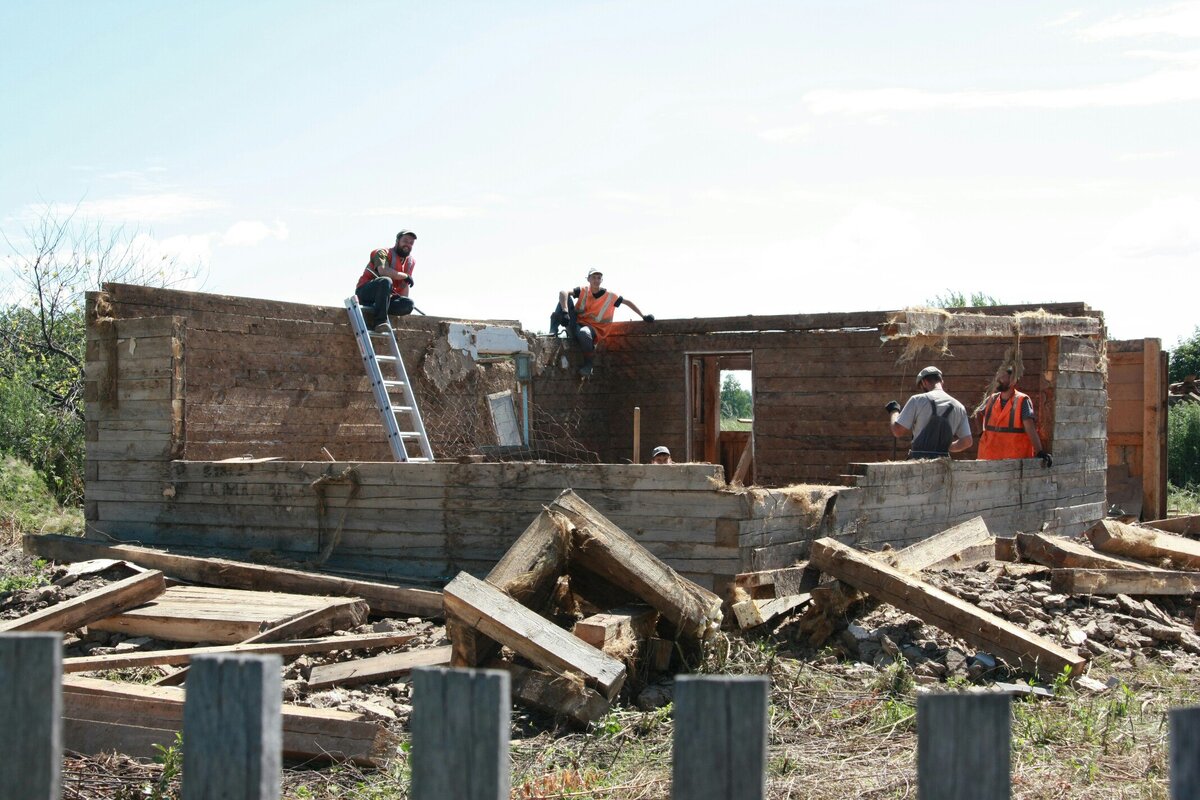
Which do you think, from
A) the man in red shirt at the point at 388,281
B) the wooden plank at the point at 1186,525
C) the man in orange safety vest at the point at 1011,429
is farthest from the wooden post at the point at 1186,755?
the wooden plank at the point at 1186,525

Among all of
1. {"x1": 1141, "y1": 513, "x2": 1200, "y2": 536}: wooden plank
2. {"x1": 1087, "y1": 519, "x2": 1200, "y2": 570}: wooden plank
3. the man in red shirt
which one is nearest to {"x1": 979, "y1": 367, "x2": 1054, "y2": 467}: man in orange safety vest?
{"x1": 1141, "y1": 513, "x2": 1200, "y2": 536}: wooden plank

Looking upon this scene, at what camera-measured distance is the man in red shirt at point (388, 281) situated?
41.6 feet

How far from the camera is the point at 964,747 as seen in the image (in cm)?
186

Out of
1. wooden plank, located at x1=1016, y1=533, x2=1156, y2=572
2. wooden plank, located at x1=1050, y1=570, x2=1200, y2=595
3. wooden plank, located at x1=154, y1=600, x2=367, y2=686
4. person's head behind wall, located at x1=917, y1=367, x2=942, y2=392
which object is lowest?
wooden plank, located at x1=154, y1=600, x2=367, y2=686

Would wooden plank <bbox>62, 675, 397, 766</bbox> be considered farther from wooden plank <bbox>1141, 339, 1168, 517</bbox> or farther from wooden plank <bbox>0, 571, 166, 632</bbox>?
wooden plank <bbox>1141, 339, 1168, 517</bbox>

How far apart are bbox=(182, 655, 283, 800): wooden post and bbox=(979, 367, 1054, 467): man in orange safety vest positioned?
11.1m

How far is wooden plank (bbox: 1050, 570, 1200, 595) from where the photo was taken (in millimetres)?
8367

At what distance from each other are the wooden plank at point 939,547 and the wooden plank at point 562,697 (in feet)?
9.36

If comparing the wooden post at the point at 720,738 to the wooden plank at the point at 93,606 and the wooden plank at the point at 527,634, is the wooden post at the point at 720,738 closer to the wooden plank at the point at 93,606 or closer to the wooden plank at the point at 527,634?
the wooden plank at the point at 527,634

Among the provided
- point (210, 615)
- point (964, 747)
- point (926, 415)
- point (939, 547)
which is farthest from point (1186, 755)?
point (926, 415)

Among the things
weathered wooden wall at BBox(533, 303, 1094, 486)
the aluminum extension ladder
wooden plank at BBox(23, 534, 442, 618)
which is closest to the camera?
wooden plank at BBox(23, 534, 442, 618)

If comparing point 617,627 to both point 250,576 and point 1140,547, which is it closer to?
point 250,576

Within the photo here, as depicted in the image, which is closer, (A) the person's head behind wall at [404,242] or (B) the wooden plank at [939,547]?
(B) the wooden plank at [939,547]

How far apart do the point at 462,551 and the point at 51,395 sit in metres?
11.3
